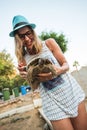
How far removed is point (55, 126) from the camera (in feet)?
7.34

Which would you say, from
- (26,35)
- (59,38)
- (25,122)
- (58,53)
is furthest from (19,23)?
(59,38)

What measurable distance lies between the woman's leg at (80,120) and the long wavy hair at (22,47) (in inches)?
29.2

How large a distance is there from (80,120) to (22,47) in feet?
3.22

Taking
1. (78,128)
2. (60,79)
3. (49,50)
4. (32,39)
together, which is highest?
(32,39)

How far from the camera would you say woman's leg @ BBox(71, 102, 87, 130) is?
2309 millimetres

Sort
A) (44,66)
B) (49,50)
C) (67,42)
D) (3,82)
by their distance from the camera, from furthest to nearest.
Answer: (3,82)
(67,42)
(49,50)
(44,66)

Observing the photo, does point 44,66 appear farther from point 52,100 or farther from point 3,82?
point 3,82

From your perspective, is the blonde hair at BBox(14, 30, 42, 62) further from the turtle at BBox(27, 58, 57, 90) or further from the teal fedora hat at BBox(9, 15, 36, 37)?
the turtle at BBox(27, 58, 57, 90)

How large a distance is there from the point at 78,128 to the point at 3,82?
4323 cm

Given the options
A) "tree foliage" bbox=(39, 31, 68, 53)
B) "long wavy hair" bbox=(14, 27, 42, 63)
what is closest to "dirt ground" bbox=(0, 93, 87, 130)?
"long wavy hair" bbox=(14, 27, 42, 63)

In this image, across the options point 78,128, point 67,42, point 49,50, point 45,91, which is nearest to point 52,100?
point 45,91

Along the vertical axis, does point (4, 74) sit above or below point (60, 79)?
above

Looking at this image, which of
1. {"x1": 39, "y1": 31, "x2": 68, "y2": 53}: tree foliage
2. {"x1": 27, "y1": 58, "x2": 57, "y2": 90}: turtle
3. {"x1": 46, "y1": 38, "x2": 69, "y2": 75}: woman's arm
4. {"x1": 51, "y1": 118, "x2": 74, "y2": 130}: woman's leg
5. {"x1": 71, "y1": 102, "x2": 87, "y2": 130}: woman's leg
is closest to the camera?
{"x1": 27, "y1": 58, "x2": 57, "y2": 90}: turtle

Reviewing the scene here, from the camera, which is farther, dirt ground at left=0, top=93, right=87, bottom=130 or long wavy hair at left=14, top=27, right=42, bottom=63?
dirt ground at left=0, top=93, right=87, bottom=130
